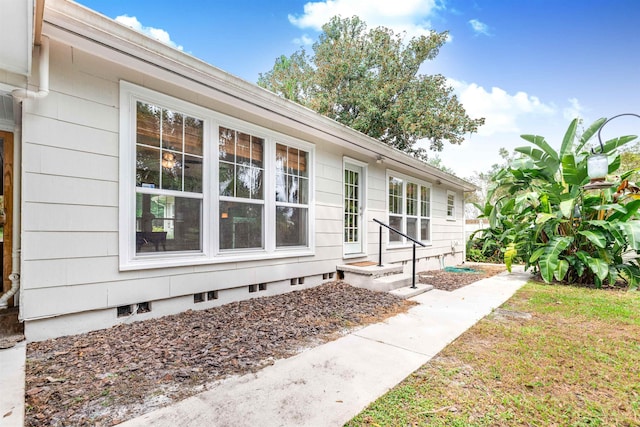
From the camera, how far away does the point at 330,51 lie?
15.5 metres

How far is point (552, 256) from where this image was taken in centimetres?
614

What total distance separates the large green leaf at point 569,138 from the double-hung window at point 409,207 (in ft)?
11.1

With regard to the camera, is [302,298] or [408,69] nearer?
[302,298]

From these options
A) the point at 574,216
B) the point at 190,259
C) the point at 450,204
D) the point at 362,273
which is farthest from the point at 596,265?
the point at 190,259

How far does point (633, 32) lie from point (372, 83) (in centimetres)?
883

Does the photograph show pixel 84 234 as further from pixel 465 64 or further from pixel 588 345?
pixel 465 64

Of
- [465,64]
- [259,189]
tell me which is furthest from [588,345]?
[465,64]

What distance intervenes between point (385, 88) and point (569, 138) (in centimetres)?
901

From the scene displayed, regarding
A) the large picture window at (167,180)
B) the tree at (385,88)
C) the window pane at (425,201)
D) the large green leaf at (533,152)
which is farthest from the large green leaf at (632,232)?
the tree at (385,88)

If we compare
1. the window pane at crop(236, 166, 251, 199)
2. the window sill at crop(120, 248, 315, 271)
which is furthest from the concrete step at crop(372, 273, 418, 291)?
the window pane at crop(236, 166, 251, 199)

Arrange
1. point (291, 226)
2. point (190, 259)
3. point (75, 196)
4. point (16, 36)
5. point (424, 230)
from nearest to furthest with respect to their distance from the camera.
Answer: point (16, 36), point (75, 196), point (190, 259), point (291, 226), point (424, 230)

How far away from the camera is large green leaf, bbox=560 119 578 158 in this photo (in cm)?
640

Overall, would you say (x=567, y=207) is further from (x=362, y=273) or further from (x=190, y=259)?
(x=190, y=259)

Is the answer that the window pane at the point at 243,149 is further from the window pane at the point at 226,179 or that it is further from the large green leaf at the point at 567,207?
the large green leaf at the point at 567,207
